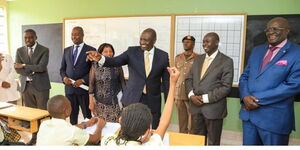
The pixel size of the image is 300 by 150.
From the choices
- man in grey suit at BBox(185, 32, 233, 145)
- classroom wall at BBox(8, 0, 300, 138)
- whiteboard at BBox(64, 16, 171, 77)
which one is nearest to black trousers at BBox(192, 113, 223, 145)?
man in grey suit at BBox(185, 32, 233, 145)

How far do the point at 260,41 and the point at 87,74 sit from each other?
2.58 m

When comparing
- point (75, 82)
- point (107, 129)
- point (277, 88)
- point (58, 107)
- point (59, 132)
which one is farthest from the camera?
point (75, 82)

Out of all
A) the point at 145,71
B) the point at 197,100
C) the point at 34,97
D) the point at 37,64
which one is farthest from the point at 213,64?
the point at 34,97

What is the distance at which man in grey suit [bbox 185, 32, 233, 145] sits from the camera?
95.4 inches

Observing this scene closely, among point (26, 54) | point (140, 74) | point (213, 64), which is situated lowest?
point (140, 74)

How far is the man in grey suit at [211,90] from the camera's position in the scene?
242 cm

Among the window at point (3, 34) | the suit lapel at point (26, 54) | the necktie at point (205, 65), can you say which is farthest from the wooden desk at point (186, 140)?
the window at point (3, 34)

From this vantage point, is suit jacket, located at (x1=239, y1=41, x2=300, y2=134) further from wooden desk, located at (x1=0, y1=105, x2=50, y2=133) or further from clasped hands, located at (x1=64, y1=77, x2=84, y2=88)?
wooden desk, located at (x1=0, y1=105, x2=50, y2=133)

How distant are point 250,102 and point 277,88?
267 millimetres

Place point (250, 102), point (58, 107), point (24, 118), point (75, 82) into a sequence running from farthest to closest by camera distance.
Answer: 1. point (75, 82)
2. point (24, 118)
3. point (250, 102)
4. point (58, 107)

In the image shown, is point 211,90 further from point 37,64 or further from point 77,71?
point 37,64

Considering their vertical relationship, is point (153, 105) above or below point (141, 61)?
below

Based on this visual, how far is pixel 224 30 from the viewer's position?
3.60 m

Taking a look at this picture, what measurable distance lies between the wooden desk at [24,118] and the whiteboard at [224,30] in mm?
2482
